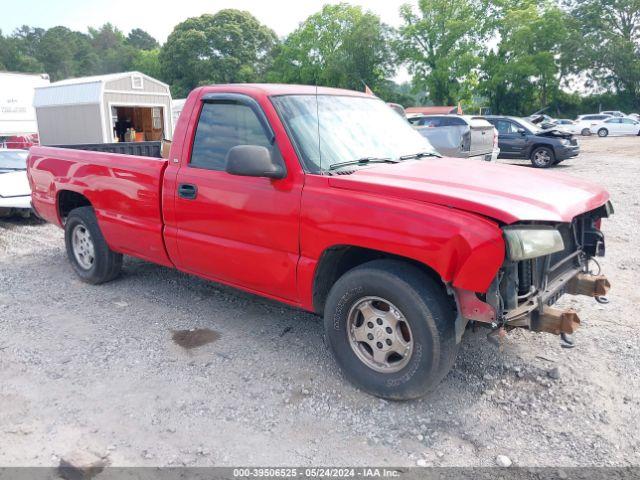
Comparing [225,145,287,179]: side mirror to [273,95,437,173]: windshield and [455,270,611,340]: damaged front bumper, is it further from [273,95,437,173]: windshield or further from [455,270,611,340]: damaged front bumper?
[455,270,611,340]: damaged front bumper

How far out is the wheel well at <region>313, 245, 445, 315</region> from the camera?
3572 mm

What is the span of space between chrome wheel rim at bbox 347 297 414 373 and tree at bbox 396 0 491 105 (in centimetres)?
5174

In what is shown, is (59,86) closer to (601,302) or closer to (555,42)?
(601,302)

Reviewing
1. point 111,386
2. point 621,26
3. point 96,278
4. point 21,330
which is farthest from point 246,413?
point 621,26

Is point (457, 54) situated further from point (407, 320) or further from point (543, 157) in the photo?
point (407, 320)

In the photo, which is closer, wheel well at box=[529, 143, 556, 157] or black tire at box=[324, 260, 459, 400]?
black tire at box=[324, 260, 459, 400]

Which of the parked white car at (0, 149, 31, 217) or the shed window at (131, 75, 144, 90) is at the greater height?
the shed window at (131, 75, 144, 90)

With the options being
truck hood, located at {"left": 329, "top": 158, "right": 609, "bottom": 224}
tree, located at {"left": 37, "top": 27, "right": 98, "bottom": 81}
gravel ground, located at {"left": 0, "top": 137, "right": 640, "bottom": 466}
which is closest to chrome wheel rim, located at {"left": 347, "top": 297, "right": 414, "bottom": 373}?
gravel ground, located at {"left": 0, "top": 137, "right": 640, "bottom": 466}

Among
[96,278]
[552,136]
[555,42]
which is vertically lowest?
[96,278]

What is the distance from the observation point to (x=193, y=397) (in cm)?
349

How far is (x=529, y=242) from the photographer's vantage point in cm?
290

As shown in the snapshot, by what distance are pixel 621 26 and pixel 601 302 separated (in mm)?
61928

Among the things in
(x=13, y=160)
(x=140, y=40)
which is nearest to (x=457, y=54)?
(x=13, y=160)

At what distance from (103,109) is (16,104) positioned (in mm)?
6911
